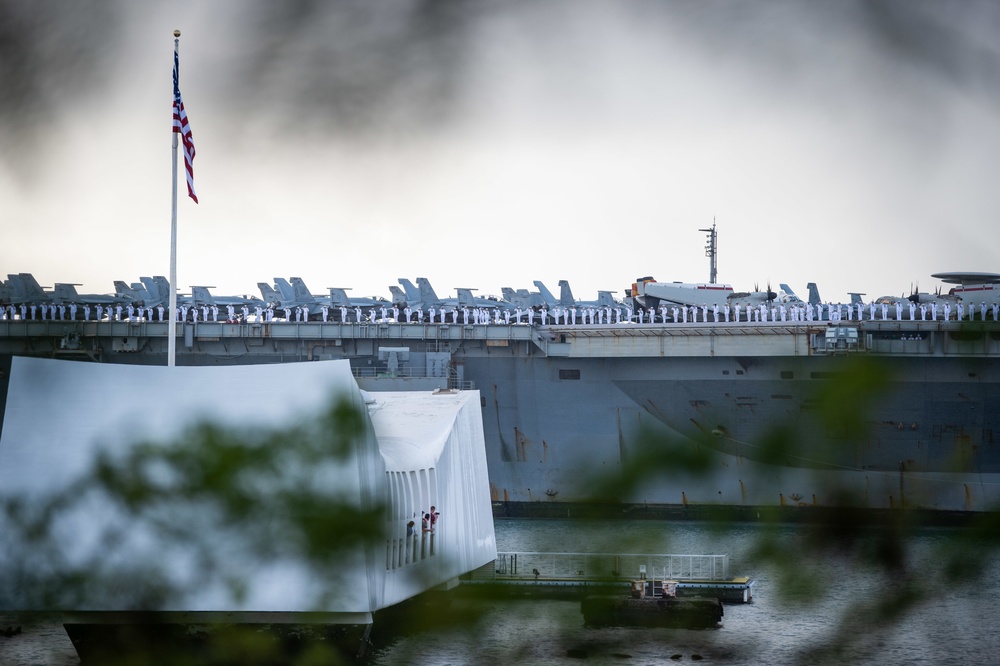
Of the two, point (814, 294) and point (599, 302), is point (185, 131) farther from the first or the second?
point (814, 294)

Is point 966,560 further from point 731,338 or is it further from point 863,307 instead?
point 863,307

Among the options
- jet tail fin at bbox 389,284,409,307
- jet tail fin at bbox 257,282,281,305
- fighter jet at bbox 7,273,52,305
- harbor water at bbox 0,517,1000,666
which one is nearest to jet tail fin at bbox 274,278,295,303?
jet tail fin at bbox 257,282,281,305

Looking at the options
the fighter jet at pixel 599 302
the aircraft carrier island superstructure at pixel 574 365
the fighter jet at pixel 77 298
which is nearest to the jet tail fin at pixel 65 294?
the fighter jet at pixel 77 298

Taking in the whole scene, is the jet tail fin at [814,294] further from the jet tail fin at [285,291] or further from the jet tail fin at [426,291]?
the jet tail fin at [285,291]

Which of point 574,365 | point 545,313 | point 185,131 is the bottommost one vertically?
point 574,365

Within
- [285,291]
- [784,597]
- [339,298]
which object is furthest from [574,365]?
[784,597]

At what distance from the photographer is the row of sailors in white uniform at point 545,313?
4309 cm

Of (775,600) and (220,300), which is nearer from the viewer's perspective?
(775,600)

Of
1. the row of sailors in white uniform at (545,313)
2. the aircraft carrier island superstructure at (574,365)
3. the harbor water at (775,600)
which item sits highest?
the row of sailors in white uniform at (545,313)

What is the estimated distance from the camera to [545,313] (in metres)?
44.0

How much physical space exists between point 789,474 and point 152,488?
2.12m

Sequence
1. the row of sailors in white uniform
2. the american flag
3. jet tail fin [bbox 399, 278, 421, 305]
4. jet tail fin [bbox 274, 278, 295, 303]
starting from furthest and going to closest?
1. jet tail fin [bbox 399, 278, 421, 305]
2. jet tail fin [bbox 274, 278, 295, 303]
3. the row of sailors in white uniform
4. the american flag

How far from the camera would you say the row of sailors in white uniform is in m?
43.1

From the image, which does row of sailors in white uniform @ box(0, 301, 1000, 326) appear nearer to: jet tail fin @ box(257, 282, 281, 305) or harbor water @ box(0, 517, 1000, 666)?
jet tail fin @ box(257, 282, 281, 305)
